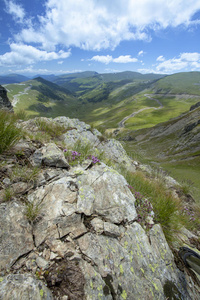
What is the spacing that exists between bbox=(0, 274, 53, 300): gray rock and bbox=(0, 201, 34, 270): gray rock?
361 mm

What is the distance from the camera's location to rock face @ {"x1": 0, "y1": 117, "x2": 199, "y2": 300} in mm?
2699

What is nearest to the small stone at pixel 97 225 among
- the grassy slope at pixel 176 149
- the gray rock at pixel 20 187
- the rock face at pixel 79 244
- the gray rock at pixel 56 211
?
the rock face at pixel 79 244

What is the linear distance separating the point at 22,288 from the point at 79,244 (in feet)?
4.31

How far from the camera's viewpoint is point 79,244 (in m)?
3.41

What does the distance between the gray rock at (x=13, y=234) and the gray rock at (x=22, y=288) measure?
0.36 metres

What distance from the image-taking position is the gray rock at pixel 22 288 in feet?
7.32

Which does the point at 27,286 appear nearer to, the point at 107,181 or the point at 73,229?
the point at 73,229

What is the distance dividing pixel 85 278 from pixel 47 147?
4393mm

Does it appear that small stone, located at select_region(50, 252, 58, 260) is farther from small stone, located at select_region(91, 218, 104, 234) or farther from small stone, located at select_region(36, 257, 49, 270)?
small stone, located at select_region(91, 218, 104, 234)

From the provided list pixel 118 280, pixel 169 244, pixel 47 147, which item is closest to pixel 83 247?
pixel 118 280

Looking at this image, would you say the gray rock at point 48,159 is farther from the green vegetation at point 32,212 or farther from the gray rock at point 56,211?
the green vegetation at point 32,212

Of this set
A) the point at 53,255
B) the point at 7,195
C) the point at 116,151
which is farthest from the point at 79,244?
the point at 116,151

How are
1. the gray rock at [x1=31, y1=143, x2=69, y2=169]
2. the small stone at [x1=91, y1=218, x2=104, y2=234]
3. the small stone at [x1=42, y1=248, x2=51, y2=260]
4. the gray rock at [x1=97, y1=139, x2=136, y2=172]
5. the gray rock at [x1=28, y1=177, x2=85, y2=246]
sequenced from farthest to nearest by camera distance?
the gray rock at [x1=97, y1=139, x2=136, y2=172] < the gray rock at [x1=31, y1=143, x2=69, y2=169] < the small stone at [x1=91, y1=218, x2=104, y2=234] < the gray rock at [x1=28, y1=177, x2=85, y2=246] < the small stone at [x1=42, y1=248, x2=51, y2=260]

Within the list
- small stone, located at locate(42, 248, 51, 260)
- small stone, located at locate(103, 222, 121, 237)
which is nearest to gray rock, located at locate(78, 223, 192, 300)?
small stone, located at locate(103, 222, 121, 237)
